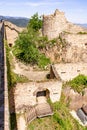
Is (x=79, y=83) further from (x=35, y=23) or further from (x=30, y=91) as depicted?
(x=35, y=23)

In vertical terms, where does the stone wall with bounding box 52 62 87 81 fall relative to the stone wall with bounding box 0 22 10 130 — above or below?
below

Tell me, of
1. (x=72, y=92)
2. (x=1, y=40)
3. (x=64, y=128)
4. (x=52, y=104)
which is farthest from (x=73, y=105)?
(x=1, y=40)

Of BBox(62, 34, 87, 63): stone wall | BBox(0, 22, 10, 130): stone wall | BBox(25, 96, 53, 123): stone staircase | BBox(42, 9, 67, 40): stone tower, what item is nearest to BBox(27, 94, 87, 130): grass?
BBox(25, 96, 53, 123): stone staircase

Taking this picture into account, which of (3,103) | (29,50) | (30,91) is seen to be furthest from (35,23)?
(3,103)

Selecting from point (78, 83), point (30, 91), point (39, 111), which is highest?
point (30, 91)

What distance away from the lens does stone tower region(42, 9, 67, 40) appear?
35.1m

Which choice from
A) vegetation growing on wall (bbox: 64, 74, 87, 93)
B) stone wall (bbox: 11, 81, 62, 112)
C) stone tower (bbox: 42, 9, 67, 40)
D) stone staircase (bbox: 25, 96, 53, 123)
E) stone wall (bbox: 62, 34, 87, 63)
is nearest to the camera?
stone staircase (bbox: 25, 96, 53, 123)

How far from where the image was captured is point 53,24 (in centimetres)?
3506

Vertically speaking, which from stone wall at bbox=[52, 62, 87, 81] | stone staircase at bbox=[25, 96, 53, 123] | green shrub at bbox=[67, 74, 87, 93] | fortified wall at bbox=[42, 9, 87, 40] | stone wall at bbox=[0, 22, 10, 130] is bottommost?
stone staircase at bbox=[25, 96, 53, 123]

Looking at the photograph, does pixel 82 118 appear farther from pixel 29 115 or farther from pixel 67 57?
pixel 67 57

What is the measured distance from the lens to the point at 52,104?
23.7 meters

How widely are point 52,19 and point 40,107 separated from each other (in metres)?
15.7

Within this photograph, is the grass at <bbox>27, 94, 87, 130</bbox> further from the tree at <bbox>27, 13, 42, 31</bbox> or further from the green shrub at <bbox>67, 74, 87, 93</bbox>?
the tree at <bbox>27, 13, 42, 31</bbox>

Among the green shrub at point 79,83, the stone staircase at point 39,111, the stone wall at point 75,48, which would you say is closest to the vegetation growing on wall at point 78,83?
the green shrub at point 79,83
